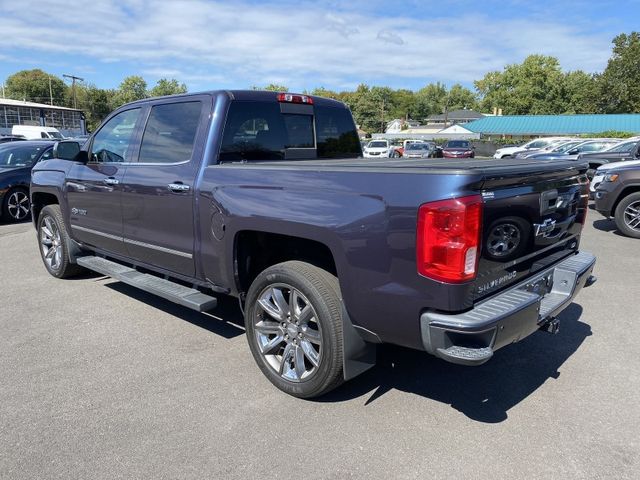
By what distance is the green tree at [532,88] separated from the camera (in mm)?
88269

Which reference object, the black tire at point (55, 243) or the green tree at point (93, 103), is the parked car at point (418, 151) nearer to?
the black tire at point (55, 243)

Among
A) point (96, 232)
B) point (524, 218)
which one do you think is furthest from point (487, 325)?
point (96, 232)

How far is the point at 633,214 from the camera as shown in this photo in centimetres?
880

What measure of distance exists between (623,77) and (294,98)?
7264 cm

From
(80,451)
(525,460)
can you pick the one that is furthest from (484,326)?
(80,451)

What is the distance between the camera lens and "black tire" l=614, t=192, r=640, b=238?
8719 millimetres

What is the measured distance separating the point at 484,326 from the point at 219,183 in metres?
2.06

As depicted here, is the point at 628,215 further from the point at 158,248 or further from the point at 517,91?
the point at 517,91

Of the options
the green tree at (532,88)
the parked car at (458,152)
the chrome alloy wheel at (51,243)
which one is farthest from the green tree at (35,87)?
the chrome alloy wheel at (51,243)

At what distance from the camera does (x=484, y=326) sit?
251 cm

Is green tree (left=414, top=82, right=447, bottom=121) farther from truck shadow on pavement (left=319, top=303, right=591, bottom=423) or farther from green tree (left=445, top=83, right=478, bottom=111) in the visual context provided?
truck shadow on pavement (left=319, top=303, right=591, bottom=423)

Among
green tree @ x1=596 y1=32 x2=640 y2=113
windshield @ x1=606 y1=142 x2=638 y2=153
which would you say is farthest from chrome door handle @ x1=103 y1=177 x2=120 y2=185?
green tree @ x1=596 y1=32 x2=640 y2=113

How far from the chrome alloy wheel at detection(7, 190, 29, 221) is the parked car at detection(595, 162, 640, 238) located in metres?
11.8

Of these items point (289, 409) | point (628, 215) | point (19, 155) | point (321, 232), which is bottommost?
point (289, 409)
